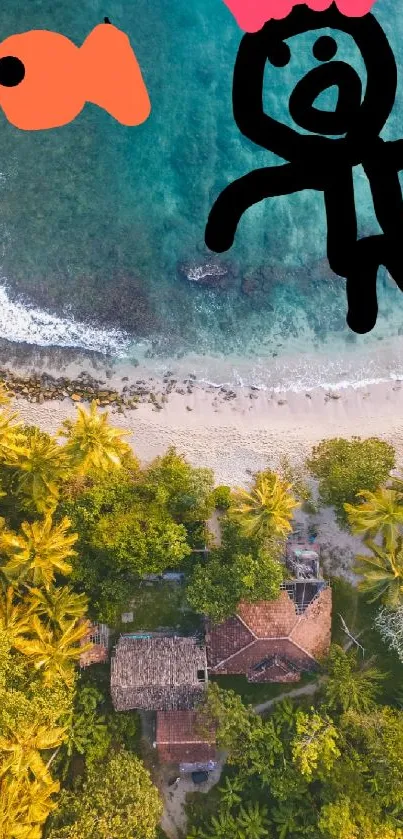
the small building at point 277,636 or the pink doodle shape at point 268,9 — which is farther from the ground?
the pink doodle shape at point 268,9

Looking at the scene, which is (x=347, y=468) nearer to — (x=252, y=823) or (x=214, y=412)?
(x=214, y=412)

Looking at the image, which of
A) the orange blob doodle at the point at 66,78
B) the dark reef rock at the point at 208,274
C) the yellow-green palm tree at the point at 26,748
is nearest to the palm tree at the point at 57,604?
the yellow-green palm tree at the point at 26,748

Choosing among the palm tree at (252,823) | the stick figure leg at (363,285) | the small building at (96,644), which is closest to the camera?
the palm tree at (252,823)

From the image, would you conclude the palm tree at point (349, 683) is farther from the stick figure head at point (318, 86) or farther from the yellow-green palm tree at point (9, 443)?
the stick figure head at point (318, 86)

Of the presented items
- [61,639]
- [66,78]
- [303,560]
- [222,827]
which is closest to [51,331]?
[66,78]

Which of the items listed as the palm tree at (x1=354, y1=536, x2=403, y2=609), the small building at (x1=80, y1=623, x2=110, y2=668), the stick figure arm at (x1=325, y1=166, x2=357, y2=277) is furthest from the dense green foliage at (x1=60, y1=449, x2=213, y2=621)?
the stick figure arm at (x1=325, y1=166, x2=357, y2=277)
